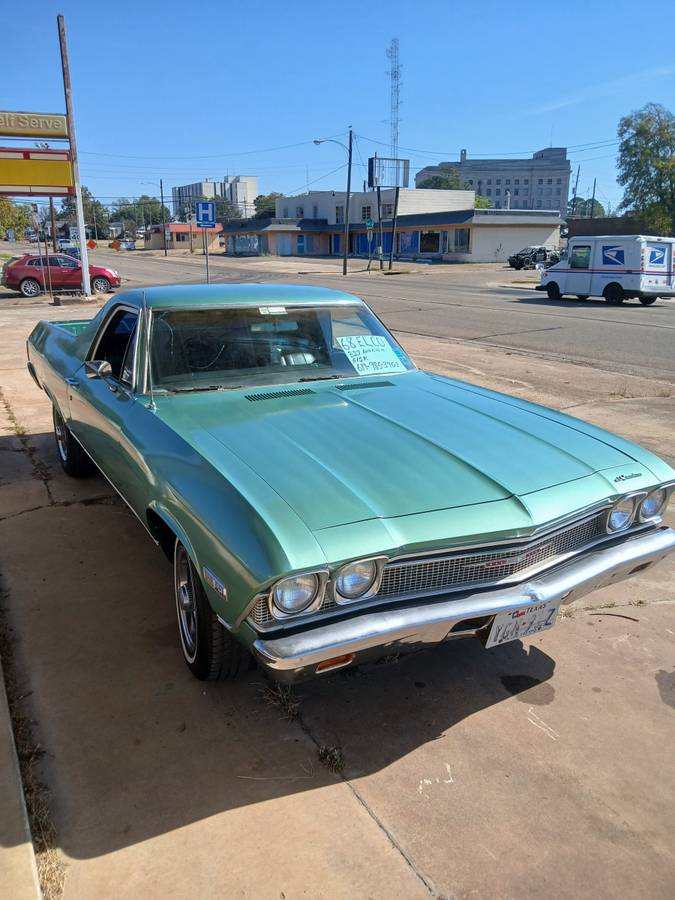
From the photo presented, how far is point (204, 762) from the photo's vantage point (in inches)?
104

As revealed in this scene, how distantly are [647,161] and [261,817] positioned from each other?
58963mm

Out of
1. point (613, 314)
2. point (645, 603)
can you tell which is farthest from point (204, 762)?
point (613, 314)


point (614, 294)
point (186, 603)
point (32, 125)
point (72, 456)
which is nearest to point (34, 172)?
point (32, 125)

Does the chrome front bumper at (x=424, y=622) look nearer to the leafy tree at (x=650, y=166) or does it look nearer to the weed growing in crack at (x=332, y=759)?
the weed growing in crack at (x=332, y=759)

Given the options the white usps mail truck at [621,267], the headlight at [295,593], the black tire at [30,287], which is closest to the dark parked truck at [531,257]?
the white usps mail truck at [621,267]

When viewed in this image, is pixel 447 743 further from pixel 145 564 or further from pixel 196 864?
pixel 145 564

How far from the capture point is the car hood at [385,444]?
2.65 m

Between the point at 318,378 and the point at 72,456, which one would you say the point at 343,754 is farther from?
the point at 72,456

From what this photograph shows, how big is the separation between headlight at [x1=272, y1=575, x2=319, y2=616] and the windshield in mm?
1742

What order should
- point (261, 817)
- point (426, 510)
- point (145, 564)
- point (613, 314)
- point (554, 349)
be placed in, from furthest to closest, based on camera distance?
1. point (613, 314)
2. point (554, 349)
3. point (145, 564)
4. point (426, 510)
5. point (261, 817)

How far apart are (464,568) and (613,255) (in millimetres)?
21555

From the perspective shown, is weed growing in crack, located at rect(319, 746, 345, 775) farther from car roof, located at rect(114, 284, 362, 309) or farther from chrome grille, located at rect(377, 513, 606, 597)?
car roof, located at rect(114, 284, 362, 309)

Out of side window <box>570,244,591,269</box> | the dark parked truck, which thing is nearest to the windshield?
side window <box>570,244,591,269</box>

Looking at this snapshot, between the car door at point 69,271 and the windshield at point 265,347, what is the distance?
22.3 meters
